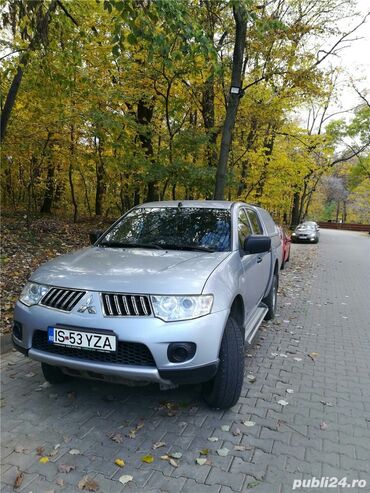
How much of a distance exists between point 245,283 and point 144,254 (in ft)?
3.45

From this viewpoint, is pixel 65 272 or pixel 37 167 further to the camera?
pixel 37 167

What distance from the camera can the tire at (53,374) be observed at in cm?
358

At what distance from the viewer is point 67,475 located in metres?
2.51

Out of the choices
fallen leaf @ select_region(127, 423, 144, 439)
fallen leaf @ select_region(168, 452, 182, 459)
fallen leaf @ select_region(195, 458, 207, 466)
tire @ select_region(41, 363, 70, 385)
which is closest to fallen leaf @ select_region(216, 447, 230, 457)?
fallen leaf @ select_region(195, 458, 207, 466)

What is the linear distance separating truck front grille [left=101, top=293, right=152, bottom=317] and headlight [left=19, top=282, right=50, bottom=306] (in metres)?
0.60

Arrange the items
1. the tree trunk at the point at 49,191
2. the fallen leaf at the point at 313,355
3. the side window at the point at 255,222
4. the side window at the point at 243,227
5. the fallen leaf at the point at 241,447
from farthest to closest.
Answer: the tree trunk at the point at 49,191
the side window at the point at 255,222
the fallen leaf at the point at 313,355
the side window at the point at 243,227
the fallen leaf at the point at 241,447

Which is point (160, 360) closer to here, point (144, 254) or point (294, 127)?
point (144, 254)

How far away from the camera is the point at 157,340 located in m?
2.69

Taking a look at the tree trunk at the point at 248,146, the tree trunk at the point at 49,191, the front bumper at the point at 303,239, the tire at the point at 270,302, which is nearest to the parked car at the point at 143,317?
the tire at the point at 270,302

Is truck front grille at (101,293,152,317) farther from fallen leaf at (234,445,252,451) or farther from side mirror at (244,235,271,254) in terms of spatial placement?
side mirror at (244,235,271,254)

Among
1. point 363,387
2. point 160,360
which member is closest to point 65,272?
point 160,360

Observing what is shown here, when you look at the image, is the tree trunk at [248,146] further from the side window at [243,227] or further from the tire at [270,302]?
the side window at [243,227]

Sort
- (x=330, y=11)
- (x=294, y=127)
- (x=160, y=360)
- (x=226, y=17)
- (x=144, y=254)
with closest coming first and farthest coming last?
1. (x=160, y=360)
2. (x=144, y=254)
3. (x=226, y=17)
4. (x=330, y=11)
5. (x=294, y=127)

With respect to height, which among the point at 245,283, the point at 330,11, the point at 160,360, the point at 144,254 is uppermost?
the point at 330,11
